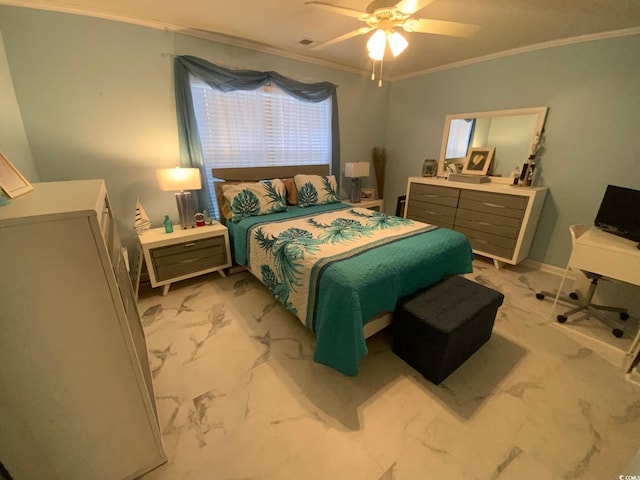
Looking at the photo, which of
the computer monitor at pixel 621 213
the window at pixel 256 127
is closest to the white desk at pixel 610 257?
the computer monitor at pixel 621 213

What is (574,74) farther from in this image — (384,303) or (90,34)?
(90,34)

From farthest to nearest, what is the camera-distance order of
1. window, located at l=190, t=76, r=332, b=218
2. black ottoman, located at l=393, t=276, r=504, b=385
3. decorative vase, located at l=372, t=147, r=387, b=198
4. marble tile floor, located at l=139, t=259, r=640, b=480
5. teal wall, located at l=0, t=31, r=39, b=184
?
decorative vase, located at l=372, t=147, r=387, b=198, window, located at l=190, t=76, r=332, b=218, teal wall, located at l=0, t=31, r=39, b=184, black ottoman, located at l=393, t=276, r=504, b=385, marble tile floor, located at l=139, t=259, r=640, b=480

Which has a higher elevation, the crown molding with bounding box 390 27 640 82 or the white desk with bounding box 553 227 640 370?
the crown molding with bounding box 390 27 640 82

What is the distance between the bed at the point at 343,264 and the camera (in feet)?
4.96

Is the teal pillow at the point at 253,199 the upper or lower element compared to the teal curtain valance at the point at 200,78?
lower

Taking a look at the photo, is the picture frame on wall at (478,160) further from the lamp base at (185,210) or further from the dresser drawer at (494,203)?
the lamp base at (185,210)

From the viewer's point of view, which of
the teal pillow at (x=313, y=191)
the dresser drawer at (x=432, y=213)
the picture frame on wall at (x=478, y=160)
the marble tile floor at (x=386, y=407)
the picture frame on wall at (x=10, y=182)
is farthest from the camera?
the dresser drawer at (x=432, y=213)

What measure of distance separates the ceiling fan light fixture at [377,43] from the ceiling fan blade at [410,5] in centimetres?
23

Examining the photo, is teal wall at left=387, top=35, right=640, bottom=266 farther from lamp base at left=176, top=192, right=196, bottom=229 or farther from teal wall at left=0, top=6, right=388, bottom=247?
lamp base at left=176, top=192, right=196, bottom=229

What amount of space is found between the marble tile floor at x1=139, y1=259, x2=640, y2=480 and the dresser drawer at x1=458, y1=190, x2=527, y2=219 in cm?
122

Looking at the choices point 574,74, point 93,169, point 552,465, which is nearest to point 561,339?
point 552,465

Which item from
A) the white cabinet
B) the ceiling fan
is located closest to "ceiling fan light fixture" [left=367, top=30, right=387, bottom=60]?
the ceiling fan

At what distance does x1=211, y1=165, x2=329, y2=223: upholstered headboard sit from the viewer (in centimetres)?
285

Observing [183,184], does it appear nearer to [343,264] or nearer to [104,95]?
[104,95]
